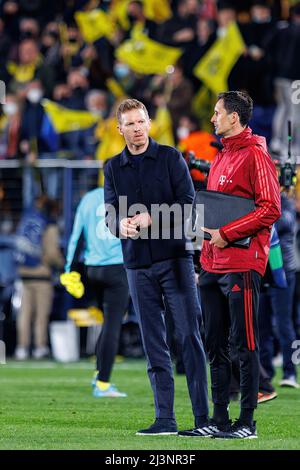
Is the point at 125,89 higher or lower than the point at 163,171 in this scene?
higher

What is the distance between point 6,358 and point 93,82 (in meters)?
5.57

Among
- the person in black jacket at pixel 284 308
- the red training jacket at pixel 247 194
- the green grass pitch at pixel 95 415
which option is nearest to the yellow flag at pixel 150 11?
Answer: the green grass pitch at pixel 95 415

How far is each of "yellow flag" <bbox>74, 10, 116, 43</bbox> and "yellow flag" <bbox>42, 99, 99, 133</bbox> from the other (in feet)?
7.25

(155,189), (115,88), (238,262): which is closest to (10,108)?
(115,88)

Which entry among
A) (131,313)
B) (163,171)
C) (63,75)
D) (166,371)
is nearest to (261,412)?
(166,371)

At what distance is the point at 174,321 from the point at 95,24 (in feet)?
48.4

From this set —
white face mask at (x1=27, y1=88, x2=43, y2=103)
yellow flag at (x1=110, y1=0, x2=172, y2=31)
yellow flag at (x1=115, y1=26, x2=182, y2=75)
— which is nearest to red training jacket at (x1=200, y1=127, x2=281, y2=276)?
yellow flag at (x1=115, y1=26, x2=182, y2=75)

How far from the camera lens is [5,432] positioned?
9617 millimetres

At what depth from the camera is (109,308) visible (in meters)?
13.2

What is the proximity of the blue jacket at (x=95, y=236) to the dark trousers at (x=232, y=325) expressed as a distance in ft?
13.8

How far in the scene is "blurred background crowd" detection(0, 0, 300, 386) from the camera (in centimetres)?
1925

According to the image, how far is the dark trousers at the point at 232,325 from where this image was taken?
8812 millimetres

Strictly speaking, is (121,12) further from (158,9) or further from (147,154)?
(147,154)
